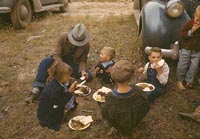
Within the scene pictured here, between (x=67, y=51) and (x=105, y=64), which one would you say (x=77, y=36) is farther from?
(x=105, y=64)

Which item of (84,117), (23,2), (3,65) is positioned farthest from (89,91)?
(23,2)

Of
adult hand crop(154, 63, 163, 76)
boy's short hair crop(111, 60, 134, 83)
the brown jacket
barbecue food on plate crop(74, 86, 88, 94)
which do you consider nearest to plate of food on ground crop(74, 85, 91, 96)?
barbecue food on plate crop(74, 86, 88, 94)

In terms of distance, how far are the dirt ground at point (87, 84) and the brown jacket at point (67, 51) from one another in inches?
15.9

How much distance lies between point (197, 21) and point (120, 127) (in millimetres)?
2077

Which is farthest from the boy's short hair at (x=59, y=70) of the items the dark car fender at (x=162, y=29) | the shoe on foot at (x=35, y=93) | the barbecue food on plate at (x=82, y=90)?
the dark car fender at (x=162, y=29)

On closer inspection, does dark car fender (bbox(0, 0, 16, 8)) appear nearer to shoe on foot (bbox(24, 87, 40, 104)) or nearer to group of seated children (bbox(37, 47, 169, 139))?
shoe on foot (bbox(24, 87, 40, 104))

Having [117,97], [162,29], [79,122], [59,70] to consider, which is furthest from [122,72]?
[162,29]

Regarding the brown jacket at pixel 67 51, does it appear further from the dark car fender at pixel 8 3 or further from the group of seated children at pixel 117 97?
the dark car fender at pixel 8 3

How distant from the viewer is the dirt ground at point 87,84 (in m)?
4.04

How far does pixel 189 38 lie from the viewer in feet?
15.9

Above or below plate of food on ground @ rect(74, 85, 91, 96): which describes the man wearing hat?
above

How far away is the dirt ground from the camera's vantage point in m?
4.04

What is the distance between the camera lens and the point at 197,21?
467 cm

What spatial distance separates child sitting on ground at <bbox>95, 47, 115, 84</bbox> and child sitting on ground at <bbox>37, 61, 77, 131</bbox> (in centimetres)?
113
